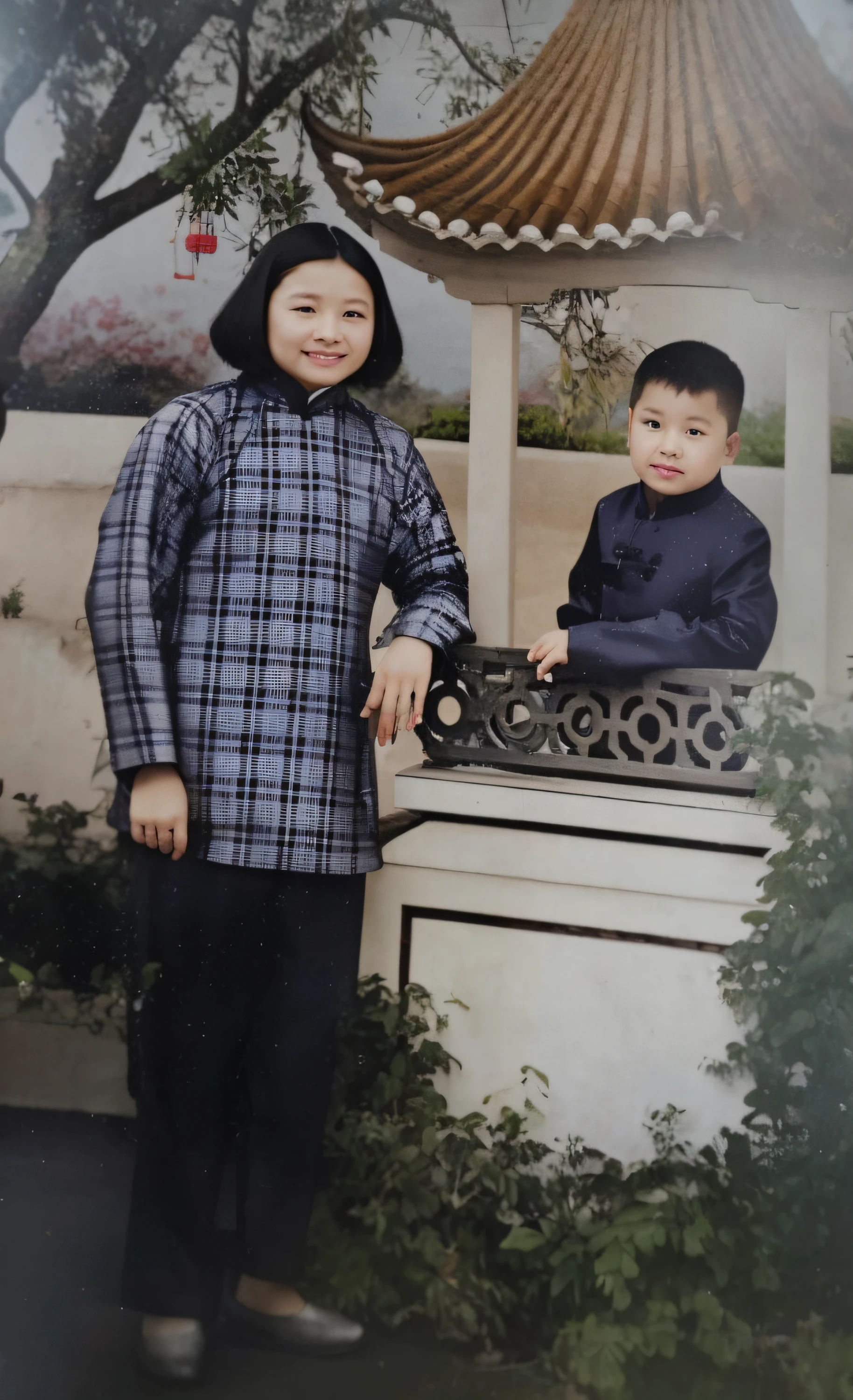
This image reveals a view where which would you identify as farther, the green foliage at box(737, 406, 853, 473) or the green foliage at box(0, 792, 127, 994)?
the green foliage at box(0, 792, 127, 994)

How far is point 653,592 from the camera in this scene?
1.82 m

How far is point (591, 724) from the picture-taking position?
1.84m

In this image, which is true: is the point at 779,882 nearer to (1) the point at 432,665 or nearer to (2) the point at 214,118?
(1) the point at 432,665

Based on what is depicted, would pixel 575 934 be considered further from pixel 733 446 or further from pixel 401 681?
pixel 733 446

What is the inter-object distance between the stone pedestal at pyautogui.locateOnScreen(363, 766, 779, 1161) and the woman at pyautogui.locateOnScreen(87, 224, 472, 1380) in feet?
0.38

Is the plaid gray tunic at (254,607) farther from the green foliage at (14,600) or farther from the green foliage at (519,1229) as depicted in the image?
the green foliage at (519,1229)

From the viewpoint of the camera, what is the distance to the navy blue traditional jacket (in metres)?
1.78

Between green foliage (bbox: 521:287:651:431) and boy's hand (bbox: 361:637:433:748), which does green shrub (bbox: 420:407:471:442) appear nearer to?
green foliage (bbox: 521:287:651:431)

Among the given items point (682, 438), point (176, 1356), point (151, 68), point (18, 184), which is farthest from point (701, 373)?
point (176, 1356)

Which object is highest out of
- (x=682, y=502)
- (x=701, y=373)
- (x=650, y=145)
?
(x=650, y=145)

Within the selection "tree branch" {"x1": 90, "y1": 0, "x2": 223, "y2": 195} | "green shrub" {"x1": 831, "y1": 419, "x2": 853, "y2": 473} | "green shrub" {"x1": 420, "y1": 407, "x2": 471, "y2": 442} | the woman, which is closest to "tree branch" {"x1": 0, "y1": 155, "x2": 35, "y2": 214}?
"tree branch" {"x1": 90, "y1": 0, "x2": 223, "y2": 195}

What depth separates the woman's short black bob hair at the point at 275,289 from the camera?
1861 millimetres

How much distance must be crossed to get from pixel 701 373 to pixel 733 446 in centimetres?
13

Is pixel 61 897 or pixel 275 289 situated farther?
pixel 61 897
